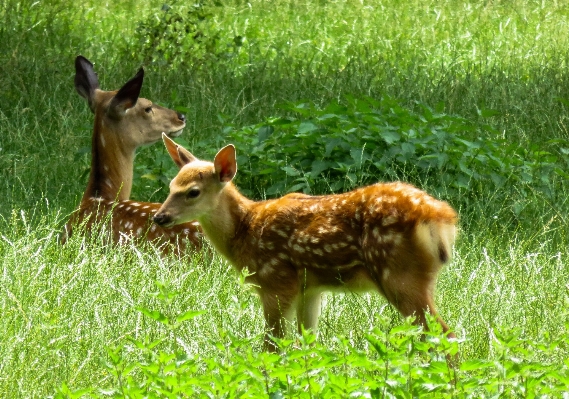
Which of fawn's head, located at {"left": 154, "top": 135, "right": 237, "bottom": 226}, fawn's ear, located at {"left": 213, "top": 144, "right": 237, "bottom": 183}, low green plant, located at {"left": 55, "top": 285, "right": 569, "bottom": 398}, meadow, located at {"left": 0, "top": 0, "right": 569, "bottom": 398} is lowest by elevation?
meadow, located at {"left": 0, "top": 0, "right": 569, "bottom": 398}

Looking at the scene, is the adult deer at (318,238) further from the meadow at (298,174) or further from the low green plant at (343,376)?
the low green plant at (343,376)

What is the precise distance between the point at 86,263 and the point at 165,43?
5.55m

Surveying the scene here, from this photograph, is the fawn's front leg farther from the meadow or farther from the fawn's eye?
the fawn's eye

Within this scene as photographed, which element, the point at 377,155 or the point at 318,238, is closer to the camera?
the point at 318,238

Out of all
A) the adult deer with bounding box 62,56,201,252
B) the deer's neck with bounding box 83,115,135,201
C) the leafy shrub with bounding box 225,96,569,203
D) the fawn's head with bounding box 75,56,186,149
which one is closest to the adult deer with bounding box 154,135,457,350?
the adult deer with bounding box 62,56,201,252

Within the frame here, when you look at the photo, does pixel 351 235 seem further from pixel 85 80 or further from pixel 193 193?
pixel 85 80

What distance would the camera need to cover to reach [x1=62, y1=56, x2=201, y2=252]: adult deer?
6.67 m

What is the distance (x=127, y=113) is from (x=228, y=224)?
2.56m

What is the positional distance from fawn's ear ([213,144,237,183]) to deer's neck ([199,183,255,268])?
0.07 m

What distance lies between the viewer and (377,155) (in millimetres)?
7707

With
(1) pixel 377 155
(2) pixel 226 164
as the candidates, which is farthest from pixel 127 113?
(2) pixel 226 164

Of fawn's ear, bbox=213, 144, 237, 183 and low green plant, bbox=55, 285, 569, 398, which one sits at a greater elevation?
low green plant, bbox=55, 285, 569, 398

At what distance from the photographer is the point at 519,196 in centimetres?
754

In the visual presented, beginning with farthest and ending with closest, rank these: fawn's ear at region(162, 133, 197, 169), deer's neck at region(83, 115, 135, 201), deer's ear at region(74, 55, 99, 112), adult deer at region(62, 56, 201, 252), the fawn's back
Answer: deer's ear at region(74, 55, 99, 112) < deer's neck at region(83, 115, 135, 201) < adult deer at region(62, 56, 201, 252) < fawn's ear at region(162, 133, 197, 169) < the fawn's back
